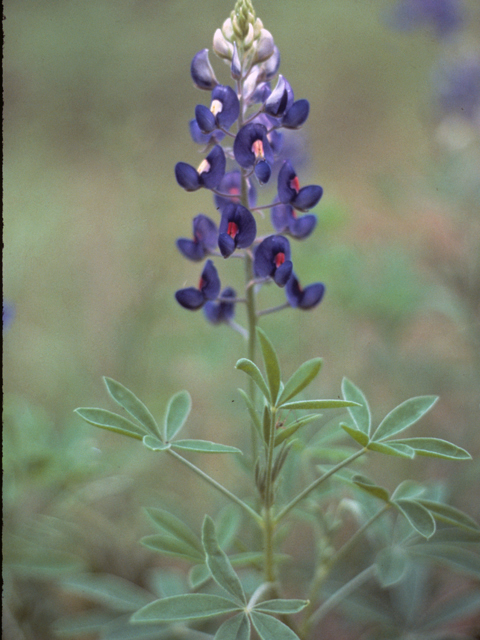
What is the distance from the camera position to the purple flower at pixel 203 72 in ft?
3.56

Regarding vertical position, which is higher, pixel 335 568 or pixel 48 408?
pixel 48 408

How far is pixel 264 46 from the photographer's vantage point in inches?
40.9

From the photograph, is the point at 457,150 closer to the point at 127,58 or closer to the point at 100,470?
the point at 127,58

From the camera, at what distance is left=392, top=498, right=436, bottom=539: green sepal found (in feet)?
3.27

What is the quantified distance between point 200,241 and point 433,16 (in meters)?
2.18

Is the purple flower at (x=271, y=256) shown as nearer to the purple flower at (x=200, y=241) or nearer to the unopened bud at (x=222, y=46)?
the purple flower at (x=200, y=241)

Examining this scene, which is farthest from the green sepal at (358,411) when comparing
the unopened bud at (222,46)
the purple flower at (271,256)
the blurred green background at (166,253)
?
the blurred green background at (166,253)

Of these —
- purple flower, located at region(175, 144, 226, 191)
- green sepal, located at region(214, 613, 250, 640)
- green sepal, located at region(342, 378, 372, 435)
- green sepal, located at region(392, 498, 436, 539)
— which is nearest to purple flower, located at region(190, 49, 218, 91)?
purple flower, located at region(175, 144, 226, 191)

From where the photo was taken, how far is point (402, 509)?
40.3 inches

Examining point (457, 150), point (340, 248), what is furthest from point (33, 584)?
point (457, 150)

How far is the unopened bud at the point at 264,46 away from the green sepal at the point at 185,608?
0.90 metres

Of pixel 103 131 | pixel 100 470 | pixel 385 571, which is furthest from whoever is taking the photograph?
pixel 103 131

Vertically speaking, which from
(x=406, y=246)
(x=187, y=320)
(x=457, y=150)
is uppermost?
(x=457, y=150)

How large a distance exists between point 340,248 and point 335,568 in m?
1.10
